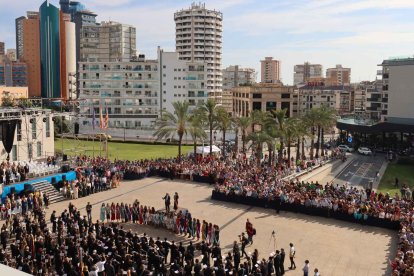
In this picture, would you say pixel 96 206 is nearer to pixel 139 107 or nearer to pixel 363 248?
pixel 363 248

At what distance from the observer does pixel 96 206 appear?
105ft

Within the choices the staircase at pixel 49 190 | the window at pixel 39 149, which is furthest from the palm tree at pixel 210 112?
the staircase at pixel 49 190

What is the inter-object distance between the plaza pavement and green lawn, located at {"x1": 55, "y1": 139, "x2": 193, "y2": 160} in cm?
2379

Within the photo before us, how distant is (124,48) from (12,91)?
47.5 meters

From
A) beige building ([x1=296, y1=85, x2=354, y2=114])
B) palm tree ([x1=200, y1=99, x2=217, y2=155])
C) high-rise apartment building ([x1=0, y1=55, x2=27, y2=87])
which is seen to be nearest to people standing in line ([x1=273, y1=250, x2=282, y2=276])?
palm tree ([x1=200, y1=99, x2=217, y2=155])

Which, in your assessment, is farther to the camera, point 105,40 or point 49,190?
point 105,40

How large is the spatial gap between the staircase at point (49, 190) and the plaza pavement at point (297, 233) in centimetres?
88

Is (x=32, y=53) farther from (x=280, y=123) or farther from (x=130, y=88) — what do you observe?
(x=280, y=123)

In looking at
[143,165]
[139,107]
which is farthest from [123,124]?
[143,165]

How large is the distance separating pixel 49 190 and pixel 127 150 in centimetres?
3217

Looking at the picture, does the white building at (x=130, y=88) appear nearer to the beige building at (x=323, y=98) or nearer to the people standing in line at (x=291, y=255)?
the beige building at (x=323, y=98)

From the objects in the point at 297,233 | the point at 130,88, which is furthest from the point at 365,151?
the point at 130,88

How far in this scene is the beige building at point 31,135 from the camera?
41.9 metres

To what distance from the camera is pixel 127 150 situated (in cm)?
6669
